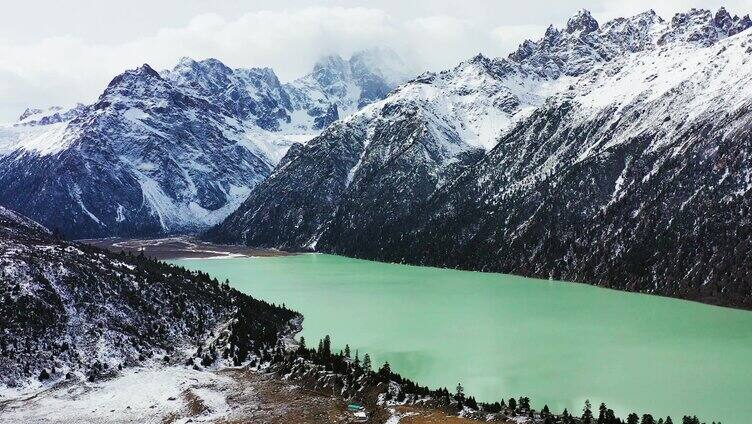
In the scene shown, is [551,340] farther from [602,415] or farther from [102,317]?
[102,317]

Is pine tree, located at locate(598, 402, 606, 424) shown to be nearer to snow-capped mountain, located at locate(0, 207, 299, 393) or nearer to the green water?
the green water

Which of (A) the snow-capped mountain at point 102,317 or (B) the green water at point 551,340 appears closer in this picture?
(B) the green water at point 551,340

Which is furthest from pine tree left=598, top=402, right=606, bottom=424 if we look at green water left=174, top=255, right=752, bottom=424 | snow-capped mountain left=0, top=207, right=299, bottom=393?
snow-capped mountain left=0, top=207, right=299, bottom=393

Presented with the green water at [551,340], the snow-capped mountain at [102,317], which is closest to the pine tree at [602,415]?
the green water at [551,340]

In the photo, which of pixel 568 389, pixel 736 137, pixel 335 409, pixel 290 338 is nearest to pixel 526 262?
pixel 736 137

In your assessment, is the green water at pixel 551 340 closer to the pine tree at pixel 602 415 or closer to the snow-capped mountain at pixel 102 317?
the pine tree at pixel 602 415

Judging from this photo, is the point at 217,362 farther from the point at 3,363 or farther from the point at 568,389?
the point at 568,389
